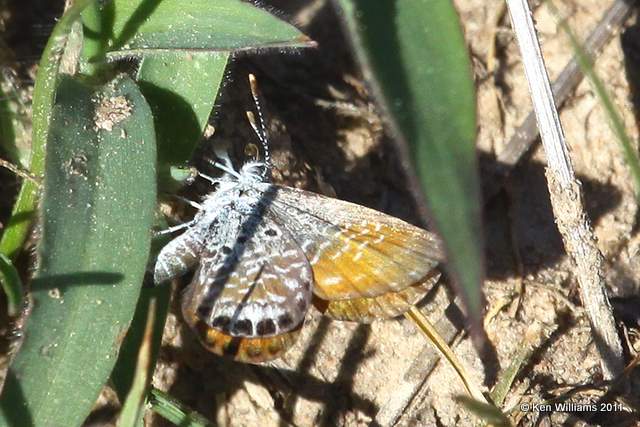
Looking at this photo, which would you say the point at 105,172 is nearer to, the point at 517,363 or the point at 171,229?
the point at 171,229

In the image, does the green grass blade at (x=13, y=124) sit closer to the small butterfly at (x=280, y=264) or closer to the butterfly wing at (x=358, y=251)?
the small butterfly at (x=280, y=264)

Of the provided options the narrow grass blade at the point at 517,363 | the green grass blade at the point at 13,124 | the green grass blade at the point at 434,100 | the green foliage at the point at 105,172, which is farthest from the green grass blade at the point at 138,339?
the green grass blade at the point at 434,100

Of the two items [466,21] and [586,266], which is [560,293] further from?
[466,21]

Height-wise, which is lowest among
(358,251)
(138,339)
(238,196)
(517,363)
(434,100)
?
(138,339)

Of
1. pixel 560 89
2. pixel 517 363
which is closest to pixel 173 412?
pixel 517 363

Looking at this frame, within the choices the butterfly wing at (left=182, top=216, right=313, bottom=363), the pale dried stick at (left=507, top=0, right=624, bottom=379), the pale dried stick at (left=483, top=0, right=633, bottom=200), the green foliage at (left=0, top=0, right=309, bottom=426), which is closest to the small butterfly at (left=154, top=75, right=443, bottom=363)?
the butterfly wing at (left=182, top=216, right=313, bottom=363)
